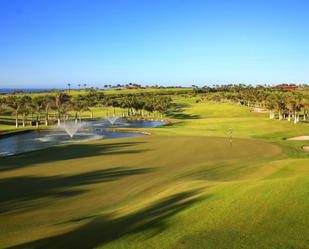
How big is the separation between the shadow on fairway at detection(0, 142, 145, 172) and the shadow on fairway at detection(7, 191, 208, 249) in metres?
26.3

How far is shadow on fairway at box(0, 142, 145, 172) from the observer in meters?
46.0

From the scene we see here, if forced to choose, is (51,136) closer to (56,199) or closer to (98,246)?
(56,199)

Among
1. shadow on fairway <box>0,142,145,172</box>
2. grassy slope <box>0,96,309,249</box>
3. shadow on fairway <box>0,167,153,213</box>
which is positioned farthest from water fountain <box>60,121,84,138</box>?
shadow on fairway <box>0,167,153,213</box>

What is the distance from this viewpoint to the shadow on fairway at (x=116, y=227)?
16.4m

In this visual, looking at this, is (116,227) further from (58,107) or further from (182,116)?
(182,116)

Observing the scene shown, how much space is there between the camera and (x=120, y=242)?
15.4 metres

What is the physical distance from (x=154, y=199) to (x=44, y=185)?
13121 millimetres

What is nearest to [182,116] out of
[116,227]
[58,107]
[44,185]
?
[58,107]

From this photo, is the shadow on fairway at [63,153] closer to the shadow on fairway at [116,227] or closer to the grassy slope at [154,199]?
the grassy slope at [154,199]

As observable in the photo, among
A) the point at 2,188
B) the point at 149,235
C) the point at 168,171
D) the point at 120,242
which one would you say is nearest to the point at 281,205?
the point at 149,235

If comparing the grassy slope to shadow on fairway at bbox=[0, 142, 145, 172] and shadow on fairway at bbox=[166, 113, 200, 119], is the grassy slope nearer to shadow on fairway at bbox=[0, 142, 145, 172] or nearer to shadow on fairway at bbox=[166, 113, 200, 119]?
shadow on fairway at bbox=[0, 142, 145, 172]

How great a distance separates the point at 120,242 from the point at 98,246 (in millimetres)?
973

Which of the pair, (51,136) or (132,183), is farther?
(51,136)

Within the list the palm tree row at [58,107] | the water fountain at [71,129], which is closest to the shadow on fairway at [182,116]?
the palm tree row at [58,107]
